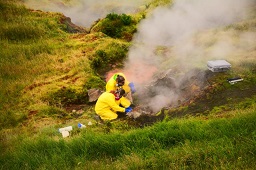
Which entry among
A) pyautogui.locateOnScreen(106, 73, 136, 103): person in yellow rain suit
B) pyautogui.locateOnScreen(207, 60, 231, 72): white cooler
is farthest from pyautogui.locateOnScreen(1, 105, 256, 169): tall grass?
pyautogui.locateOnScreen(207, 60, 231, 72): white cooler

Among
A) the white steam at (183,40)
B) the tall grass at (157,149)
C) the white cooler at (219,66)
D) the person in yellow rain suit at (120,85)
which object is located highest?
the white steam at (183,40)

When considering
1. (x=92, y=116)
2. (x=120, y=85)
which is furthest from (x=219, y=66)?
(x=92, y=116)

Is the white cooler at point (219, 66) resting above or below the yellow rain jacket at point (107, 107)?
above

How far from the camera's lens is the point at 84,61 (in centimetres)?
1121

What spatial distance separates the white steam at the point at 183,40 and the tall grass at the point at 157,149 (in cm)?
257

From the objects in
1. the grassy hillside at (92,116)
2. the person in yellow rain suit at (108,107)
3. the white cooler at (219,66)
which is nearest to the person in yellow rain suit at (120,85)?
the person in yellow rain suit at (108,107)

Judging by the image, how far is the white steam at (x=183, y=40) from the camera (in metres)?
9.15

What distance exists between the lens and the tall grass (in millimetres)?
4406

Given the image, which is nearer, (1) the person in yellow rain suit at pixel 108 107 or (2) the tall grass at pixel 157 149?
(2) the tall grass at pixel 157 149

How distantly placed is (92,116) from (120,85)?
→ 1.20 m

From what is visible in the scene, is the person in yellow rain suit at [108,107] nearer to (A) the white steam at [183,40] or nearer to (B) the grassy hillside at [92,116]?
(B) the grassy hillside at [92,116]

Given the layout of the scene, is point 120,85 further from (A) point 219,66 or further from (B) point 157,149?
(B) point 157,149

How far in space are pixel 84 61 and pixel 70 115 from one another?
10.8 feet

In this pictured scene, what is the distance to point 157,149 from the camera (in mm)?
5090
